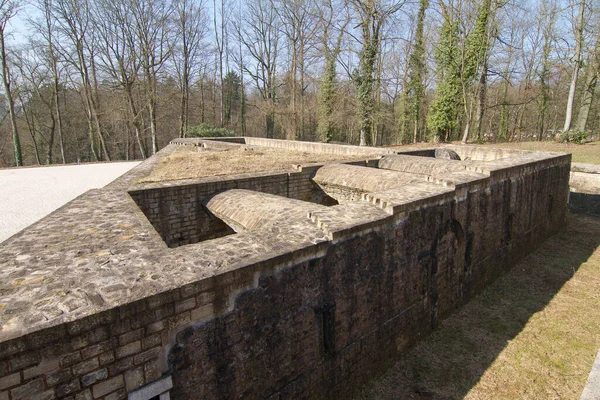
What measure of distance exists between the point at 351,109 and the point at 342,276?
73.2 ft

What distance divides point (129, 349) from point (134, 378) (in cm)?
27

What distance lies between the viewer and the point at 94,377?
8.84 feet

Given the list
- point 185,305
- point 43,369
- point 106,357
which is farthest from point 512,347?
point 43,369

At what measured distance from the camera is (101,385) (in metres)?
2.73

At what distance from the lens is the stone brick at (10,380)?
2314 millimetres

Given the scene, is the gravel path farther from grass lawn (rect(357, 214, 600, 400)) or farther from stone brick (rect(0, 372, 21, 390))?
grass lawn (rect(357, 214, 600, 400))

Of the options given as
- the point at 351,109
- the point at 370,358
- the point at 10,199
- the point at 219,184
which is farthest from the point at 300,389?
the point at 351,109

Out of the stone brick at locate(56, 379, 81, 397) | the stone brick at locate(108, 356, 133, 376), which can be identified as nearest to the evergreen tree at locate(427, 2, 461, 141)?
the stone brick at locate(108, 356, 133, 376)

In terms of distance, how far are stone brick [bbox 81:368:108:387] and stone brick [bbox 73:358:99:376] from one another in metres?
0.04

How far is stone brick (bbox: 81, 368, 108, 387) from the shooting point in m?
2.65

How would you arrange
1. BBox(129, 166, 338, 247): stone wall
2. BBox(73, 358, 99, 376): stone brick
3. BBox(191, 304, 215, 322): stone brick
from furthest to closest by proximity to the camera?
1. BBox(129, 166, 338, 247): stone wall
2. BBox(191, 304, 215, 322): stone brick
3. BBox(73, 358, 99, 376): stone brick

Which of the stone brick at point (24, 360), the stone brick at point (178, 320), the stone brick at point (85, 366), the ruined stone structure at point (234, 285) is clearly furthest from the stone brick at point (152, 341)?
the stone brick at point (24, 360)

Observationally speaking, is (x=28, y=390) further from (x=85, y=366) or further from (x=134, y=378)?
(x=134, y=378)

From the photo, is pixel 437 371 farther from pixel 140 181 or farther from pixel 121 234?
pixel 140 181
